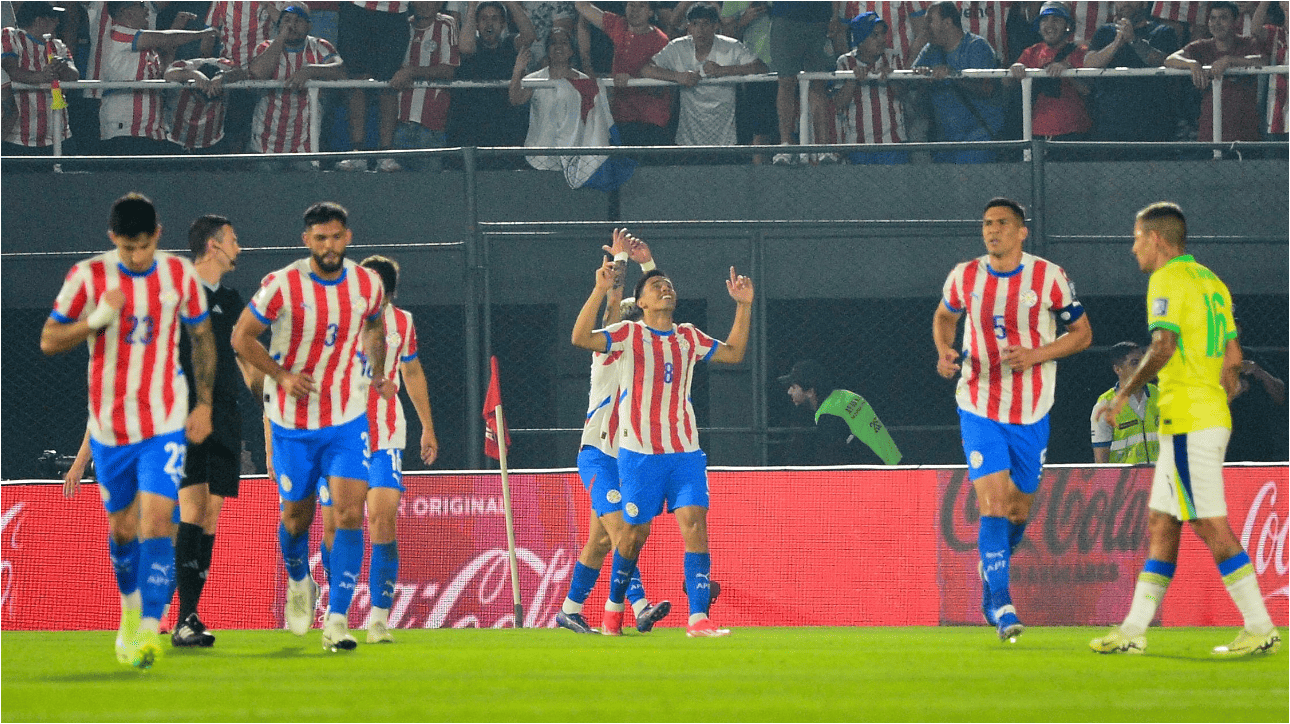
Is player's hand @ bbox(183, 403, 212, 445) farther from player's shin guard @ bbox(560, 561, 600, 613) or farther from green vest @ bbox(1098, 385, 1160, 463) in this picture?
green vest @ bbox(1098, 385, 1160, 463)

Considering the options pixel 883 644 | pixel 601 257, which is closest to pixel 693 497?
pixel 883 644

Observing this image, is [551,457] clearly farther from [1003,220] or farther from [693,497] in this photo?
[1003,220]

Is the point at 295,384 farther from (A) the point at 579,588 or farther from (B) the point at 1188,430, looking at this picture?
(B) the point at 1188,430

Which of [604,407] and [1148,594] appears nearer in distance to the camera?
[1148,594]

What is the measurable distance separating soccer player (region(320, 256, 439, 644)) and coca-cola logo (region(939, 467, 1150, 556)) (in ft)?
12.6

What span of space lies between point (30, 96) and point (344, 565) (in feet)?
29.8

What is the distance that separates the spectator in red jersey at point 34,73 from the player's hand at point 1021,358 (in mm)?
9932

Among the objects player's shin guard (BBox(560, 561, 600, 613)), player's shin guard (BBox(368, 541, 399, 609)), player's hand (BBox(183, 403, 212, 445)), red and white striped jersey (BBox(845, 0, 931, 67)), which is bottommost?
player's shin guard (BBox(560, 561, 600, 613))

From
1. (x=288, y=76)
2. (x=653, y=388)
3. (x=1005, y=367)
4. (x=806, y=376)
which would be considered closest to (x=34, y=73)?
(x=288, y=76)

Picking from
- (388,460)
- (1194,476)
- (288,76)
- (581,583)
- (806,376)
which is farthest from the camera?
(288,76)

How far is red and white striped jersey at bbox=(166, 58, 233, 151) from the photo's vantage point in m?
14.9

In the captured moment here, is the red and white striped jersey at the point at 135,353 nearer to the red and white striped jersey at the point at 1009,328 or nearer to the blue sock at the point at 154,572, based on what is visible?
the blue sock at the point at 154,572

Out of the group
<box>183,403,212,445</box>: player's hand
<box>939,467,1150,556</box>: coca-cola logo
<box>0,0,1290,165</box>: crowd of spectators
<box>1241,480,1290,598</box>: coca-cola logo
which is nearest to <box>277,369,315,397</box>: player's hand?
<box>183,403,212,445</box>: player's hand

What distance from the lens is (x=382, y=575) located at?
8.59 meters
